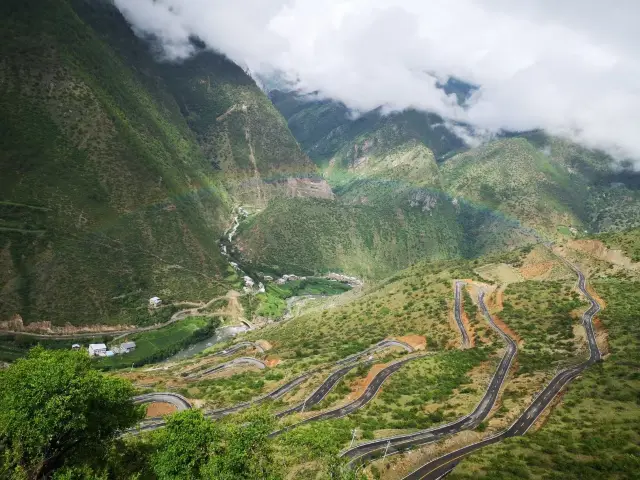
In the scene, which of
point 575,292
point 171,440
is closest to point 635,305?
point 575,292

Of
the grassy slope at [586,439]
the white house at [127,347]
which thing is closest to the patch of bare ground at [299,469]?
the grassy slope at [586,439]

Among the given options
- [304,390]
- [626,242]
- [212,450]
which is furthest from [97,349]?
[626,242]

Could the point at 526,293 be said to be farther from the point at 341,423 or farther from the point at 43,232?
the point at 43,232

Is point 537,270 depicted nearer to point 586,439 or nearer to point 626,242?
point 626,242

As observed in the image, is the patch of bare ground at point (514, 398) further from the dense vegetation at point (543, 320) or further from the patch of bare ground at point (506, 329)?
the patch of bare ground at point (506, 329)

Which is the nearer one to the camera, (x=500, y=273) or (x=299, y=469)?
(x=299, y=469)

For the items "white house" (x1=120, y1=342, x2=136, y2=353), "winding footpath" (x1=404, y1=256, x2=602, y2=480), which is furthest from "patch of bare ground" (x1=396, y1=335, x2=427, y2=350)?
"white house" (x1=120, y1=342, x2=136, y2=353)

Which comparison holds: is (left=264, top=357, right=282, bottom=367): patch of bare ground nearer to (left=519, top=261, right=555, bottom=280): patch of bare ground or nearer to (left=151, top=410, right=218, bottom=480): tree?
(left=151, top=410, right=218, bottom=480): tree
